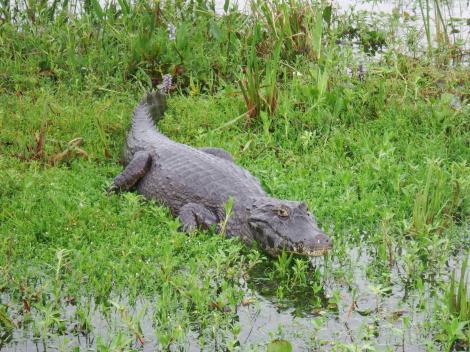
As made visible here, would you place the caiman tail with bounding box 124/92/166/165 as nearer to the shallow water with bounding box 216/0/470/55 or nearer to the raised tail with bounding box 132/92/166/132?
the raised tail with bounding box 132/92/166/132

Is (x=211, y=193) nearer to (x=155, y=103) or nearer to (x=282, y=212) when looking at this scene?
(x=282, y=212)

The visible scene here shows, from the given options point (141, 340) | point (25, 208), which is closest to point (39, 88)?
point (25, 208)

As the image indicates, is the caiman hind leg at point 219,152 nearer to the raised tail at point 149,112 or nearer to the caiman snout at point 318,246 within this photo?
the raised tail at point 149,112

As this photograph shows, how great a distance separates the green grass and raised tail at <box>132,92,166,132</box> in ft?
0.62

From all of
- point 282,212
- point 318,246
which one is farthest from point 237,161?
point 318,246

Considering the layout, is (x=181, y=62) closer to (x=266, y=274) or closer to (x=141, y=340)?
(x=266, y=274)

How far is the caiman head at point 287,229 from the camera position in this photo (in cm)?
520

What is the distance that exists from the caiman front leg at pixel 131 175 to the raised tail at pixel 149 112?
61cm

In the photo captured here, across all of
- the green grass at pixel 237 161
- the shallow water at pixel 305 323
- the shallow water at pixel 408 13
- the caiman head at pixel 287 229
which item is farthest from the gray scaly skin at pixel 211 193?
the shallow water at pixel 408 13

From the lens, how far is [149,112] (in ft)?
23.8

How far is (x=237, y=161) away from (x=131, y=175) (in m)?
0.96

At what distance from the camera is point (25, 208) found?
5.80m

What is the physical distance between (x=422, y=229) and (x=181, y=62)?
3730 mm

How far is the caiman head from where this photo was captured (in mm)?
5199
